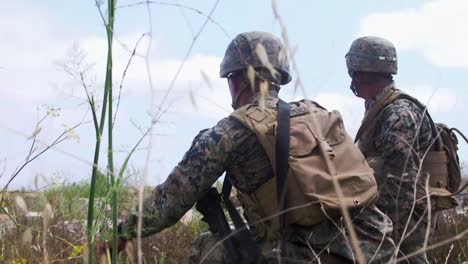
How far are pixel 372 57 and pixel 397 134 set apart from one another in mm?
985

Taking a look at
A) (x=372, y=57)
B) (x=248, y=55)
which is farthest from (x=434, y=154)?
(x=248, y=55)

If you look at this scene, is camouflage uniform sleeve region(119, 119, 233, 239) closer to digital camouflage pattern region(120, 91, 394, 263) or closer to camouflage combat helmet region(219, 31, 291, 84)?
digital camouflage pattern region(120, 91, 394, 263)

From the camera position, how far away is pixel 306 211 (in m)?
3.37

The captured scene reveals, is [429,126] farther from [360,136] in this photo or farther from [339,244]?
[339,244]

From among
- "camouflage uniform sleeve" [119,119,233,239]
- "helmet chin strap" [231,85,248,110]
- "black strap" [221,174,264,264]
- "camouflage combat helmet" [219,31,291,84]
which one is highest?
"camouflage combat helmet" [219,31,291,84]

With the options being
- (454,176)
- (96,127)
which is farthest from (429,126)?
(96,127)

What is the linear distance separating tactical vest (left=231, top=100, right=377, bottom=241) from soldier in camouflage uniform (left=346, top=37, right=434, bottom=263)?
1.07 metres

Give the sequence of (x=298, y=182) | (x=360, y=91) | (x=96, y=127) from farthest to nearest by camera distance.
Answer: (x=360, y=91) → (x=298, y=182) → (x=96, y=127)

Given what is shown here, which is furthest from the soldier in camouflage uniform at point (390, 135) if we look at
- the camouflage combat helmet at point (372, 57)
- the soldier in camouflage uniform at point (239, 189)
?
the soldier in camouflage uniform at point (239, 189)

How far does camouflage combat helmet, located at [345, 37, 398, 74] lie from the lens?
223 inches

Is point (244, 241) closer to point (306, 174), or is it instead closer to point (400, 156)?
point (306, 174)

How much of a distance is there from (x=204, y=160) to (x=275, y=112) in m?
0.43

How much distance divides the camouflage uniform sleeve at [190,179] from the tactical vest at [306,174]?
16 cm

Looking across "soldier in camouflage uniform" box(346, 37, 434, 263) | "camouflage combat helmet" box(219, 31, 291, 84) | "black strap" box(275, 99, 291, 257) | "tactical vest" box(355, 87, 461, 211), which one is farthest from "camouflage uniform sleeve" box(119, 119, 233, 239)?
"tactical vest" box(355, 87, 461, 211)
